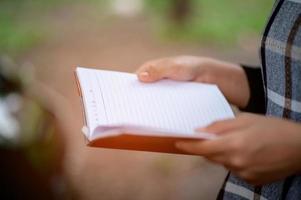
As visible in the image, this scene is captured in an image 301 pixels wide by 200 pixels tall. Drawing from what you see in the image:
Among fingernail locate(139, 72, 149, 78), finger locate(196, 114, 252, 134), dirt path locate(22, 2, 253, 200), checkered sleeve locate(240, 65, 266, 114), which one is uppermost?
fingernail locate(139, 72, 149, 78)

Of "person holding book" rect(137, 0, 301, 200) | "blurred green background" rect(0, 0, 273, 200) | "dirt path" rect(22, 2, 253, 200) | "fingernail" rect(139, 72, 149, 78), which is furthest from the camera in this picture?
"dirt path" rect(22, 2, 253, 200)

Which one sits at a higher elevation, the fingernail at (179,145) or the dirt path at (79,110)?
the fingernail at (179,145)

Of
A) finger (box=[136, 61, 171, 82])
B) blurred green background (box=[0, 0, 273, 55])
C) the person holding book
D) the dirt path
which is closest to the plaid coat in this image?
the person holding book

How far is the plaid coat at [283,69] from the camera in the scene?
0.79 metres

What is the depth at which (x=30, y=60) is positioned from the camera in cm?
372

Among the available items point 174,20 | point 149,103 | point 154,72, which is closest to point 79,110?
point 174,20

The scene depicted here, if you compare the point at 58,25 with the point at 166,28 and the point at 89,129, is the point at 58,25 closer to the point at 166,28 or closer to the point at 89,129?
the point at 166,28

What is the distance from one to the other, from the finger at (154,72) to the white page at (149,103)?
0.01m

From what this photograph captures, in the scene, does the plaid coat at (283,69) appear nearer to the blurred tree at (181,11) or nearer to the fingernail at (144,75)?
the fingernail at (144,75)

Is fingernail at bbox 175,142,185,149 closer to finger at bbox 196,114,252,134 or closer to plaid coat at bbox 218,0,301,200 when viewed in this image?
finger at bbox 196,114,252,134

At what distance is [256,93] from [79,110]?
2105mm

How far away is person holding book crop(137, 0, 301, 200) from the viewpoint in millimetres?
715

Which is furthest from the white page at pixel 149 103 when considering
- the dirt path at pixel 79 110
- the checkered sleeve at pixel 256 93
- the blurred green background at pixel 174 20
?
the blurred green background at pixel 174 20

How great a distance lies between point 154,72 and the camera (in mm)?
1016
